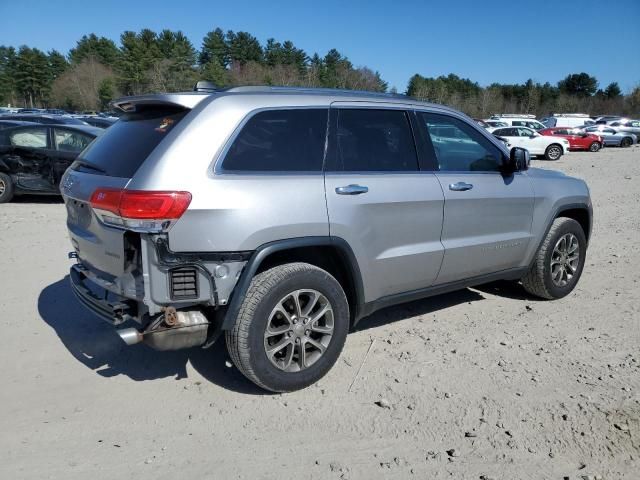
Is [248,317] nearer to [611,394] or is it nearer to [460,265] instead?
[460,265]

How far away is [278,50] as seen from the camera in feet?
289

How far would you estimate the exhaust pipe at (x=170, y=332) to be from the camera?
114 inches

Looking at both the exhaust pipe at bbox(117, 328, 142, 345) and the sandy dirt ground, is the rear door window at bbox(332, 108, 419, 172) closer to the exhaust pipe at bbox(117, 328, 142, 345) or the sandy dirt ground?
the sandy dirt ground

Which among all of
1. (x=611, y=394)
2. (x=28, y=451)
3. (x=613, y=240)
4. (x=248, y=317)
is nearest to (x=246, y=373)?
(x=248, y=317)

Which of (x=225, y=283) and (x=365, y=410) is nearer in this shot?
(x=225, y=283)

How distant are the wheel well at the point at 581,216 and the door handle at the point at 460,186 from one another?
62.5 inches

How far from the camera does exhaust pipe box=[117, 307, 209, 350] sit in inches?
114

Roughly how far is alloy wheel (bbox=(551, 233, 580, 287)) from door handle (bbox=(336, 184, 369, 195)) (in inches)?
95.6

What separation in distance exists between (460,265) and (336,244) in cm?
130

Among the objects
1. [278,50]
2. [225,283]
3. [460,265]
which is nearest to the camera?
[225,283]

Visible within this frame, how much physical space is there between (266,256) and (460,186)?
1.75m

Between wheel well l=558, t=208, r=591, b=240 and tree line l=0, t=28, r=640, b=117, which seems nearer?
wheel well l=558, t=208, r=591, b=240

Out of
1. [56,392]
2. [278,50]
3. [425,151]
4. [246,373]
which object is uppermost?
[278,50]

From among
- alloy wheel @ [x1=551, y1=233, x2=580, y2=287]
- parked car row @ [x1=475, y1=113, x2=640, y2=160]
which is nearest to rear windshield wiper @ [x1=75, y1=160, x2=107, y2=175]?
alloy wheel @ [x1=551, y1=233, x2=580, y2=287]
